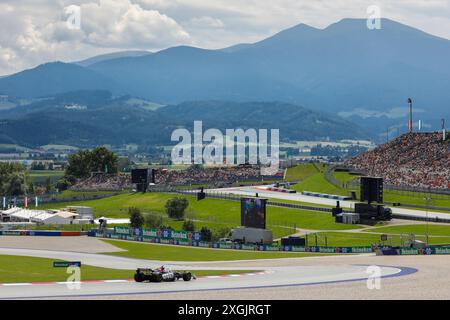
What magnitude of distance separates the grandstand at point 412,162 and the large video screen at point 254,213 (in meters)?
39.1

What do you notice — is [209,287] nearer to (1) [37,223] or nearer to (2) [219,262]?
(2) [219,262]

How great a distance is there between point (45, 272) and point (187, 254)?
27.5m

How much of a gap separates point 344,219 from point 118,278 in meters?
59.2

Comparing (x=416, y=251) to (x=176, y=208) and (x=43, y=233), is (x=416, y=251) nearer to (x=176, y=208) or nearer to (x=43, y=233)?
(x=43, y=233)

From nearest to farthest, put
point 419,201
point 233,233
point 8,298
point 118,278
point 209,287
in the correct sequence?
point 8,298, point 209,287, point 118,278, point 233,233, point 419,201

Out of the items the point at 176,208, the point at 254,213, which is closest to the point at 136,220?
the point at 176,208

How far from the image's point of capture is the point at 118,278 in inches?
2287

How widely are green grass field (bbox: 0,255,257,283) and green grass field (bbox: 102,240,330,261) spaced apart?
1446 centimetres

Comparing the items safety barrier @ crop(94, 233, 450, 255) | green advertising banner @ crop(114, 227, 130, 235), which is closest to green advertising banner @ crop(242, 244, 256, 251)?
safety barrier @ crop(94, 233, 450, 255)

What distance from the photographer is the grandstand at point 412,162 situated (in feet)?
440

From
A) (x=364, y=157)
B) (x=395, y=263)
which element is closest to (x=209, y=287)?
(x=395, y=263)

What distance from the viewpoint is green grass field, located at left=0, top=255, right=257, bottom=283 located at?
5803 cm

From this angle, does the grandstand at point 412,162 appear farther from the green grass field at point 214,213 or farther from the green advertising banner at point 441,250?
the green advertising banner at point 441,250

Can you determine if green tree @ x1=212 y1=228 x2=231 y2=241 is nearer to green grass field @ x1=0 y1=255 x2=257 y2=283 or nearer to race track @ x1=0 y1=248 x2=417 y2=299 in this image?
green grass field @ x1=0 y1=255 x2=257 y2=283
